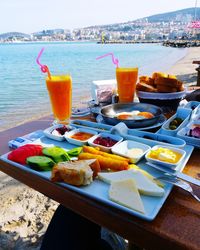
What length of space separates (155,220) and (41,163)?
1.34ft

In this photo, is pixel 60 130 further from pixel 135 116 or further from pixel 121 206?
pixel 121 206

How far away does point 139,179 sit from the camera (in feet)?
2.45

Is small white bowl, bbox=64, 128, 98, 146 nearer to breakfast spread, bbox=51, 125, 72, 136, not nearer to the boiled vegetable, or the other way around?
breakfast spread, bbox=51, 125, 72, 136

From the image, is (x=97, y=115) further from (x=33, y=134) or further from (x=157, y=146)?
(x=157, y=146)

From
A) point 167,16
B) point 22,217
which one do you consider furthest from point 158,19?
point 22,217

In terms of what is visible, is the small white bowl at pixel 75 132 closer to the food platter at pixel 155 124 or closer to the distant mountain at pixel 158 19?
the food platter at pixel 155 124

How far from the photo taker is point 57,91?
4.39 feet

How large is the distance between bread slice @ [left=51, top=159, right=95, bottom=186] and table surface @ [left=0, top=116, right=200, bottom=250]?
28 mm

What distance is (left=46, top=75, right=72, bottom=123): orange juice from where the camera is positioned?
4.37ft

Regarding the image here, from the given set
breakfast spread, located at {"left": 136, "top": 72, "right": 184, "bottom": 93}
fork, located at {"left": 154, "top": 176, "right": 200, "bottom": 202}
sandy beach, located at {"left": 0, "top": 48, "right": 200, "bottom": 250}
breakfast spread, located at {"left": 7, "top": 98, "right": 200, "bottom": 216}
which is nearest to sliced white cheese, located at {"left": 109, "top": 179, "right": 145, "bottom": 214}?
breakfast spread, located at {"left": 7, "top": 98, "right": 200, "bottom": 216}

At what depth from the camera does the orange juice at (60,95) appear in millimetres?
1333

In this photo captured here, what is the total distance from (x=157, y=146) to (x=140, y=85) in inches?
25.1

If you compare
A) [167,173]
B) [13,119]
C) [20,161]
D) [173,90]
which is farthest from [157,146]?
[13,119]

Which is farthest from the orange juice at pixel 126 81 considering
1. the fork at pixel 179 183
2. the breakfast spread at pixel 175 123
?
the fork at pixel 179 183
